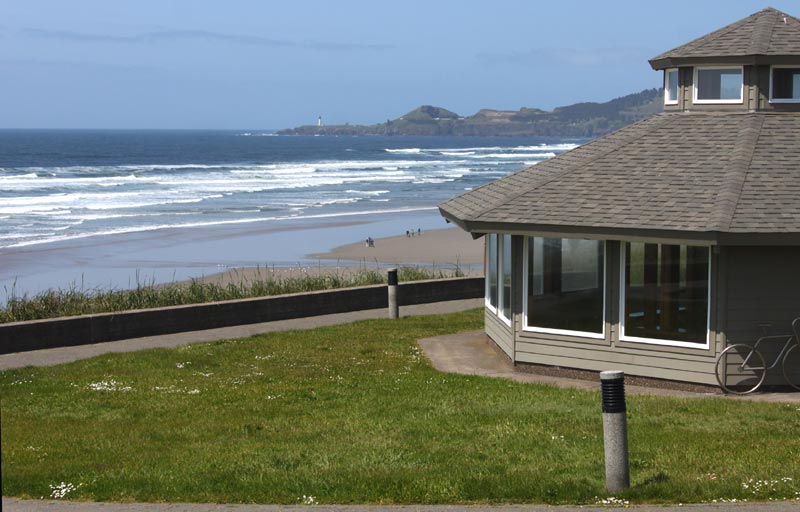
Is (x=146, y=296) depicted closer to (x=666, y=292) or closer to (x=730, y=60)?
(x=666, y=292)

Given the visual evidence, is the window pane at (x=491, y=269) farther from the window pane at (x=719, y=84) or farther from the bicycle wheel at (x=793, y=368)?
the bicycle wheel at (x=793, y=368)

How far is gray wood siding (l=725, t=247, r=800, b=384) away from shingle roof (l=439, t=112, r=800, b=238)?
521 mm

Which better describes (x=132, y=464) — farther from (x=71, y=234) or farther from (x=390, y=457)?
(x=71, y=234)

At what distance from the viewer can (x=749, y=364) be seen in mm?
14695

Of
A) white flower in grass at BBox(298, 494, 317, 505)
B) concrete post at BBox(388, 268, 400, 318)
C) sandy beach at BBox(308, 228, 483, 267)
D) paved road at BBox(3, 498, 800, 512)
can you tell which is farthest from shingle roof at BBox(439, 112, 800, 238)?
sandy beach at BBox(308, 228, 483, 267)

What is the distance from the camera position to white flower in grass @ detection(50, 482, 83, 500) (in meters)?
9.48

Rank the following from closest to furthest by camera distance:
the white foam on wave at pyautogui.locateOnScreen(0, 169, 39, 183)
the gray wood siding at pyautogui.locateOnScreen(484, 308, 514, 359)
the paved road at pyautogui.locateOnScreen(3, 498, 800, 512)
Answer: the paved road at pyautogui.locateOnScreen(3, 498, 800, 512)
the gray wood siding at pyautogui.locateOnScreen(484, 308, 514, 359)
the white foam on wave at pyautogui.locateOnScreen(0, 169, 39, 183)

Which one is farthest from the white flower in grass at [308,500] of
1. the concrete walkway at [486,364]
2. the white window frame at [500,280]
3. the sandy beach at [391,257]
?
the sandy beach at [391,257]

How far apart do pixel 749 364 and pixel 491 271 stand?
510 centimetres

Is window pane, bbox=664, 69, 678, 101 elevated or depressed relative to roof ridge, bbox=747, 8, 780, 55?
depressed

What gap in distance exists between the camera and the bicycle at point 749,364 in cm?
1466

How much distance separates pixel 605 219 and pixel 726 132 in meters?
3.44

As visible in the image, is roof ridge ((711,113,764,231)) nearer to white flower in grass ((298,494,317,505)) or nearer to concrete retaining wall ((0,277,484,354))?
white flower in grass ((298,494,317,505))

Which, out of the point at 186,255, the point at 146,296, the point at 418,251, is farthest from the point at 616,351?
the point at 186,255
